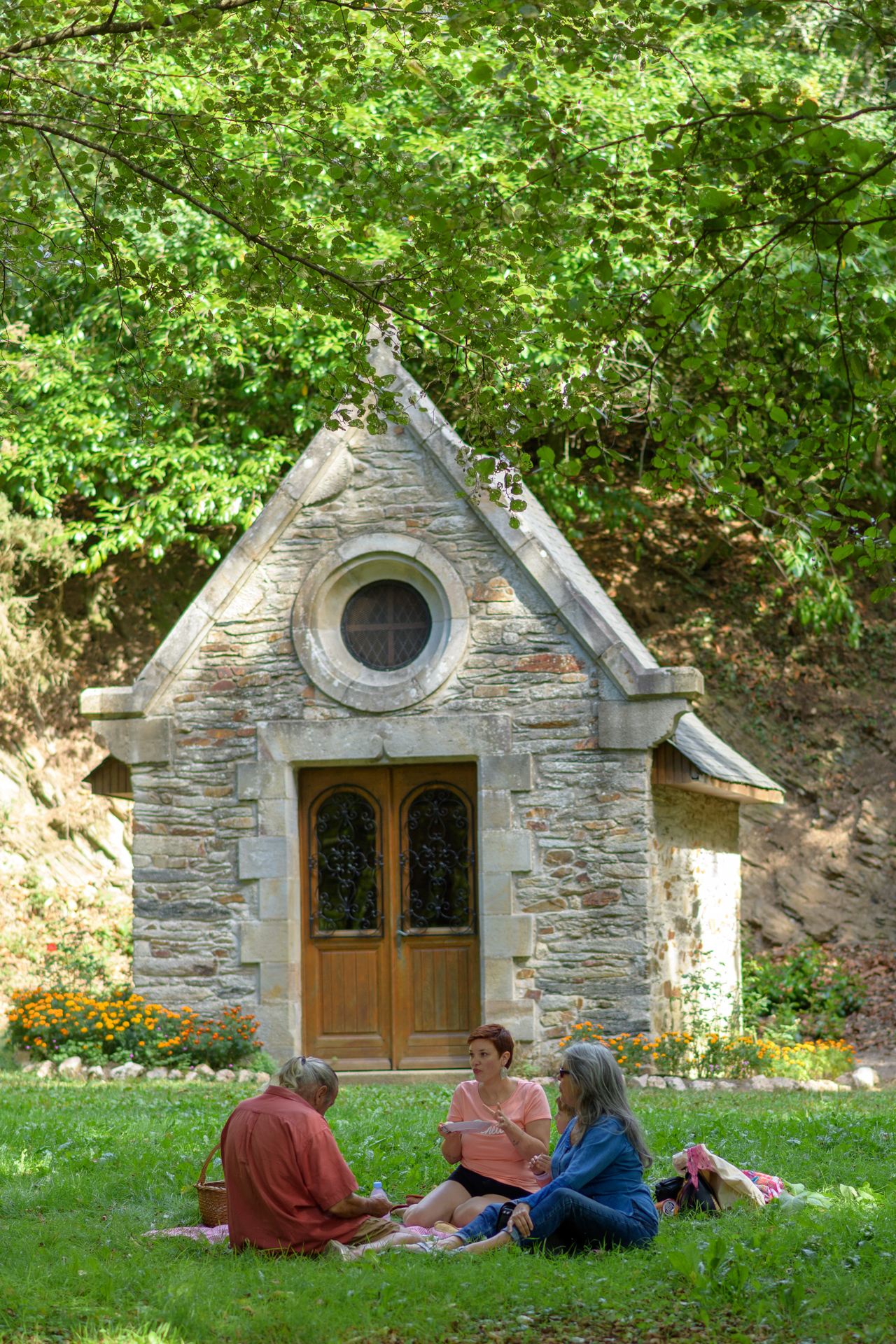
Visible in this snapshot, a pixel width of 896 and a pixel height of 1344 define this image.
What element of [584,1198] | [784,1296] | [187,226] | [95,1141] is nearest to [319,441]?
[187,226]

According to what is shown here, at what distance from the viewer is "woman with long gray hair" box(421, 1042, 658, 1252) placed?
15.8 ft

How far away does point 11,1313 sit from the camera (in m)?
4.23

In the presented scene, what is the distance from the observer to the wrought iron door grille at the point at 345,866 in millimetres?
10781

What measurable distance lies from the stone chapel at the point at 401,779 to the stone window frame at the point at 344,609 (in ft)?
0.06

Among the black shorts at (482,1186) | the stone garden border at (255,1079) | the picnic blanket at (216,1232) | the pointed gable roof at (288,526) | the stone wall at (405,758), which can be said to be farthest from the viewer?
the pointed gable roof at (288,526)

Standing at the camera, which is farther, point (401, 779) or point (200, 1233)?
point (401, 779)

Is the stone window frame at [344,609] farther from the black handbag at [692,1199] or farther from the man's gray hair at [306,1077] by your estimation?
the man's gray hair at [306,1077]

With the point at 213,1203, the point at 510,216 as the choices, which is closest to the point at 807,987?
the point at 213,1203

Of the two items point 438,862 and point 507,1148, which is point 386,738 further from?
point 507,1148

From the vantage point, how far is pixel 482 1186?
545 centimetres

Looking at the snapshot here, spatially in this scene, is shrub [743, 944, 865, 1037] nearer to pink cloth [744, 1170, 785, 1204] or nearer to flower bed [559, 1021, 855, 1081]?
flower bed [559, 1021, 855, 1081]

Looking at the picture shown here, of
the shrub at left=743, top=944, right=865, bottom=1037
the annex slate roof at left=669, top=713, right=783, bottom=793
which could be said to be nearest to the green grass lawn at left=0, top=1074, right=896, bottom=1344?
the annex slate roof at left=669, top=713, right=783, bottom=793

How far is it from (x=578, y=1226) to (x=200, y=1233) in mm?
1581

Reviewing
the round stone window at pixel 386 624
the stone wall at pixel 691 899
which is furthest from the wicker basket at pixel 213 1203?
the round stone window at pixel 386 624
